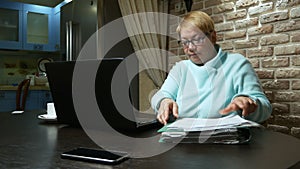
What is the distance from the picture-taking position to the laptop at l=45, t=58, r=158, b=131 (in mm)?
1007

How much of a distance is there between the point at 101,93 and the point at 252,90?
0.65 m

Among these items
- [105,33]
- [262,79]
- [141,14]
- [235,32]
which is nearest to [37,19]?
[105,33]

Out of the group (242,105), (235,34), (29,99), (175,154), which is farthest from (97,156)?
(29,99)

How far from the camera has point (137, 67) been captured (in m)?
3.22

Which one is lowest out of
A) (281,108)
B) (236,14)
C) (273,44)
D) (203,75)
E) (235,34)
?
(281,108)

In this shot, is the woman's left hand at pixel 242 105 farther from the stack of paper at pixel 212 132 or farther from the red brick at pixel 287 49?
the red brick at pixel 287 49

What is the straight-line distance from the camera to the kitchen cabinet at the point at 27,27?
4.86 meters

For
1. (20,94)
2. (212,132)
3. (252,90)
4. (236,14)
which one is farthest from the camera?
(20,94)

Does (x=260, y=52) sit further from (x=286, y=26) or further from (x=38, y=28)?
(x=38, y=28)

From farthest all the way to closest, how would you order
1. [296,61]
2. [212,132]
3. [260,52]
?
[260,52]
[296,61]
[212,132]

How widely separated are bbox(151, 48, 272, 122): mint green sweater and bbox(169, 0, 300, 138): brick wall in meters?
0.85

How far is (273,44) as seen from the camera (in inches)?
88.7

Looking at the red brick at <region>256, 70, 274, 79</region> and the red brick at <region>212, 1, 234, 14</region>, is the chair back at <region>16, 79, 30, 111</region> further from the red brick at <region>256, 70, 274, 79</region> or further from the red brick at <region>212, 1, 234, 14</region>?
the red brick at <region>256, 70, 274, 79</region>

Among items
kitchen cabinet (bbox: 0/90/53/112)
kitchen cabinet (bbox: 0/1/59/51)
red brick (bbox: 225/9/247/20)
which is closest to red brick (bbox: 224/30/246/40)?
red brick (bbox: 225/9/247/20)
